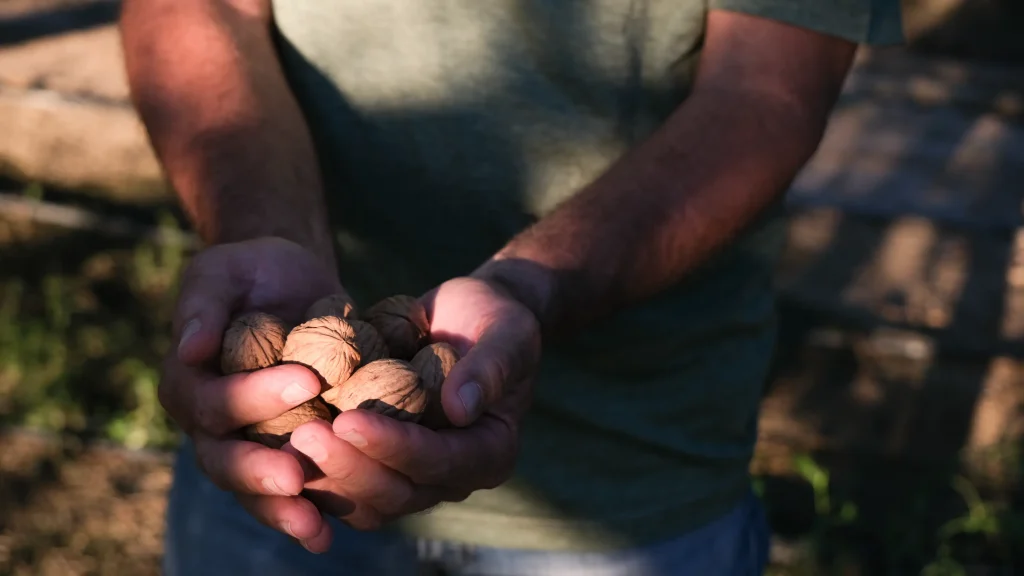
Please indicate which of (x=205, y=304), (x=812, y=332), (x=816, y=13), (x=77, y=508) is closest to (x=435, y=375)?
(x=205, y=304)

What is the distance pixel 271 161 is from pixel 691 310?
615mm

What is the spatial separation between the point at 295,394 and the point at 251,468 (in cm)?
9

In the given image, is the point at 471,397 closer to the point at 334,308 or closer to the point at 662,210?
the point at 334,308

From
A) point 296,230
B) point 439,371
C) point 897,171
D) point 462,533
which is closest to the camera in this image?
point 439,371

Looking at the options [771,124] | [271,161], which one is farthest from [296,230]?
[771,124]

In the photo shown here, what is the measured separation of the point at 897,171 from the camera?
12.4ft

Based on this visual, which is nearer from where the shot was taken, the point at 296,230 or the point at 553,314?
the point at 553,314

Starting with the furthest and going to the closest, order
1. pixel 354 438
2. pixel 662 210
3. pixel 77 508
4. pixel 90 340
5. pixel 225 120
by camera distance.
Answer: pixel 90 340
pixel 77 508
pixel 225 120
pixel 662 210
pixel 354 438

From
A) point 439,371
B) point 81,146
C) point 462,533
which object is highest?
point 439,371

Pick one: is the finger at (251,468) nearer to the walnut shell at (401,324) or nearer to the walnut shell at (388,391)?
the walnut shell at (388,391)

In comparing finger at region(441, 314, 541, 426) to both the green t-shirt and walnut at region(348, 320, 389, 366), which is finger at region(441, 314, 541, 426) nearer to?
walnut at region(348, 320, 389, 366)

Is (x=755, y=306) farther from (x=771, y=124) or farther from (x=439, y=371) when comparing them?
(x=439, y=371)

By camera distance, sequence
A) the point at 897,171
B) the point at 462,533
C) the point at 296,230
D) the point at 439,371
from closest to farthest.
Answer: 1. the point at 439,371
2. the point at 296,230
3. the point at 462,533
4. the point at 897,171

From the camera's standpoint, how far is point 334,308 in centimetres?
138
